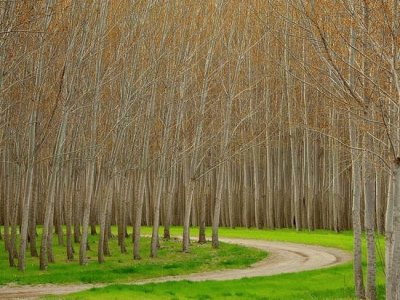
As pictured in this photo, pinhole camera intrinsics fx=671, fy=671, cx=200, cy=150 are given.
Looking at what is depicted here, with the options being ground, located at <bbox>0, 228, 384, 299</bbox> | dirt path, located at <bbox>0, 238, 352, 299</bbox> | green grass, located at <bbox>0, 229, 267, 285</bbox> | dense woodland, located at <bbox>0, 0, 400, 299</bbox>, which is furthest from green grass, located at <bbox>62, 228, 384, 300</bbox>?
green grass, located at <bbox>0, 229, 267, 285</bbox>

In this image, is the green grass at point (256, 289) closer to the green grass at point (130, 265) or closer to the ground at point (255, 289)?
the ground at point (255, 289)

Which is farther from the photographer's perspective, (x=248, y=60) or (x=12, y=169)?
(x=248, y=60)

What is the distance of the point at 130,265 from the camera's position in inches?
858

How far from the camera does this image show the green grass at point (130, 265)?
18.6 m

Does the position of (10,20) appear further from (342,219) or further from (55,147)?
(342,219)

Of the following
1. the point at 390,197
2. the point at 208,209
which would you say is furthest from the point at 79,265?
the point at 208,209

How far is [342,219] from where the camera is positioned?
129 ft

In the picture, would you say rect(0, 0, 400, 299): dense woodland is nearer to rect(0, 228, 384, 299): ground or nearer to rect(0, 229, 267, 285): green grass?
rect(0, 229, 267, 285): green grass

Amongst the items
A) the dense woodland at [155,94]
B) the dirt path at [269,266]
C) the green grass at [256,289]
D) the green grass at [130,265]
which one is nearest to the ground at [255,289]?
the green grass at [256,289]

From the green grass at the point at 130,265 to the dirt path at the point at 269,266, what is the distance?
71cm

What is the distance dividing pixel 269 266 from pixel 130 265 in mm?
4498

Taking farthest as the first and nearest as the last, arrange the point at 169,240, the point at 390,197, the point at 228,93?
1. the point at 169,240
2. the point at 228,93
3. the point at 390,197

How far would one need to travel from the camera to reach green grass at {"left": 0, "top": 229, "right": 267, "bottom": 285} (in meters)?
18.6

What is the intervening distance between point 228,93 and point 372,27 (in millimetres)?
17218
